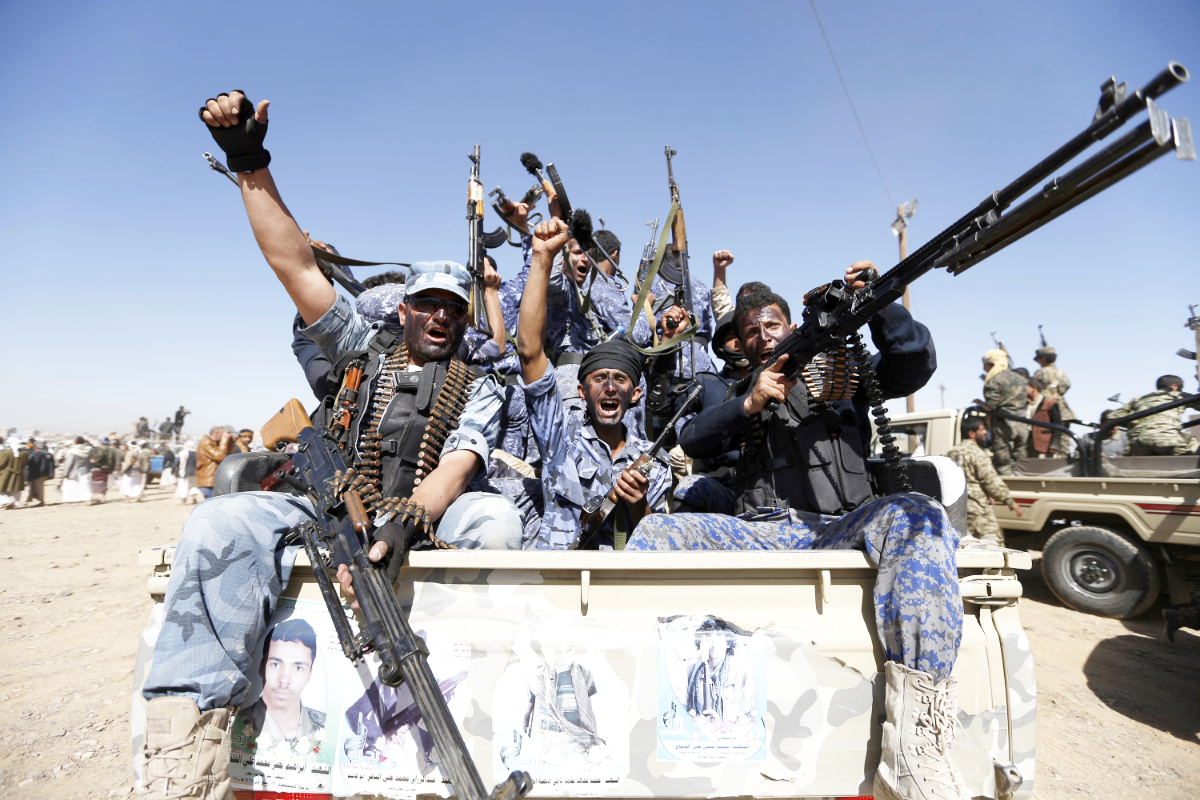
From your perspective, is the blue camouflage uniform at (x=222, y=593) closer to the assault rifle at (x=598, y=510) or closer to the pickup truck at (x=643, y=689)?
the pickup truck at (x=643, y=689)

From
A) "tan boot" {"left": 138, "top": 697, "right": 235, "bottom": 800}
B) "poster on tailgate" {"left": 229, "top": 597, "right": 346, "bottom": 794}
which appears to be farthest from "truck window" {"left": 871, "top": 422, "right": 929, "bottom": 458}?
"tan boot" {"left": 138, "top": 697, "right": 235, "bottom": 800}

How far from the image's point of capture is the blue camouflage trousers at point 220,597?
5.51 ft

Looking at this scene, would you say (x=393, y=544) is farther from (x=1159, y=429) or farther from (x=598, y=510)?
(x=1159, y=429)

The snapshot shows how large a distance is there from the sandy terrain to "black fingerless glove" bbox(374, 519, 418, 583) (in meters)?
2.54

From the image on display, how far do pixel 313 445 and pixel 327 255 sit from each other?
1.23 m

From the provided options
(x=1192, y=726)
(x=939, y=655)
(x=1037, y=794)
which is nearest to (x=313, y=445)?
(x=939, y=655)

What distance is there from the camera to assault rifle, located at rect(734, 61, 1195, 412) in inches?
52.4

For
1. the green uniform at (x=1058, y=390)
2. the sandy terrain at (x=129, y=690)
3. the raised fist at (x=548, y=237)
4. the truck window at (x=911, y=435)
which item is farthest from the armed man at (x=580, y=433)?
the green uniform at (x=1058, y=390)

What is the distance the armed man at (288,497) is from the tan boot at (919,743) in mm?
1372

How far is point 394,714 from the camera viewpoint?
179 centimetres

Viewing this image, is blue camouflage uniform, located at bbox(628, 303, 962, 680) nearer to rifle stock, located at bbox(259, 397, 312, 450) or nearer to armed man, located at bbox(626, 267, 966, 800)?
armed man, located at bbox(626, 267, 966, 800)

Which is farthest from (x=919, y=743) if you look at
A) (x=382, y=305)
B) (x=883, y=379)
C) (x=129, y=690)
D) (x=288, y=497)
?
(x=129, y=690)

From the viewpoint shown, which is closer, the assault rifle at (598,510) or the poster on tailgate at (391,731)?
the poster on tailgate at (391,731)

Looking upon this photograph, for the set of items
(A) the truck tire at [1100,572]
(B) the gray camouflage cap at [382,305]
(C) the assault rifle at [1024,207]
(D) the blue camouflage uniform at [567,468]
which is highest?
(B) the gray camouflage cap at [382,305]
